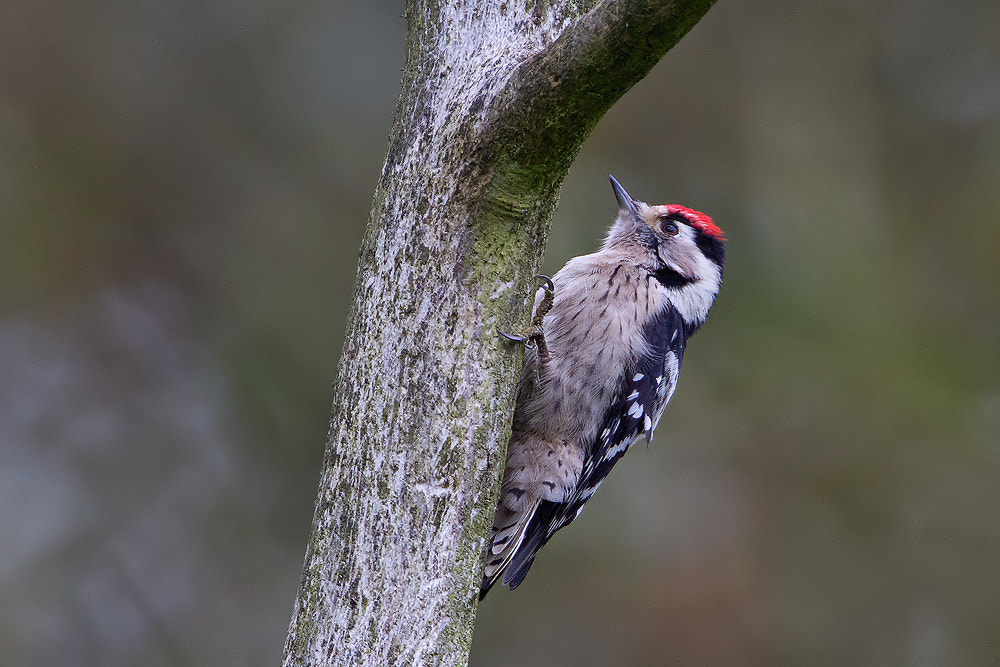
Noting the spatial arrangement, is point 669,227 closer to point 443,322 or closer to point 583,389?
point 583,389

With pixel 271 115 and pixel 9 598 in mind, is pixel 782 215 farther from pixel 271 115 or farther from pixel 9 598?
pixel 9 598

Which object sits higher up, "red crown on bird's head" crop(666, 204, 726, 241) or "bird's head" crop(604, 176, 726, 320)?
"red crown on bird's head" crop(666, 204, 726, 241)

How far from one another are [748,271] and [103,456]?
167 inches

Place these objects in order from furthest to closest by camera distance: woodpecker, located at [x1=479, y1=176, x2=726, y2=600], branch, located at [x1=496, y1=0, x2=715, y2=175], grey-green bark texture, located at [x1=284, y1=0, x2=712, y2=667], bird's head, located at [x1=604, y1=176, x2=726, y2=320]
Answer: bird's head, located at [x1=604, y1=176, x2=726, y2=320], woodpecker, located at [x1=479, y1=176, x2=726, y2=600], grey-green bark texture, located at [x1=284, y1=0, x2=712, y2=667], branch, located at [x1=496, y1=0, x2=715, y2=175]

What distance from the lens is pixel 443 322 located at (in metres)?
2.14

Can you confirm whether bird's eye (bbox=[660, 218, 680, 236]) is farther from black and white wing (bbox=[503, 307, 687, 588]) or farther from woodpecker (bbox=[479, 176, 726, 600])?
black and white wing (bbox=[503, 307, 687, 588])

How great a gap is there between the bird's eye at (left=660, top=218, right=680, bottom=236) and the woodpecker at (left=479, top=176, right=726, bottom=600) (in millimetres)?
184

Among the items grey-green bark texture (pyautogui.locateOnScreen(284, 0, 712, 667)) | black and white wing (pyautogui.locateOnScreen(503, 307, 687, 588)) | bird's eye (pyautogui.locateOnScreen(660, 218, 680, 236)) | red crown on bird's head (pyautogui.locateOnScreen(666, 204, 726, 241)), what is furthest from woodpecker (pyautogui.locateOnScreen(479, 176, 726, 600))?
grey-green bark texture (pyautogui.locateOnScreen(284, 0, 712, 667))

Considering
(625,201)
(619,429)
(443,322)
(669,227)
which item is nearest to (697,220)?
(669,227)

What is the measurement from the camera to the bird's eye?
3.75m

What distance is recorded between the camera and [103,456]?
559 cm

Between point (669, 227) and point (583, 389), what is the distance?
93 centimetres

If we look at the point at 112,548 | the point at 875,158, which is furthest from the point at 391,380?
the point at 875,158

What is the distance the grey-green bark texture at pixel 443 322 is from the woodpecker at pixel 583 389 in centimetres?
77
